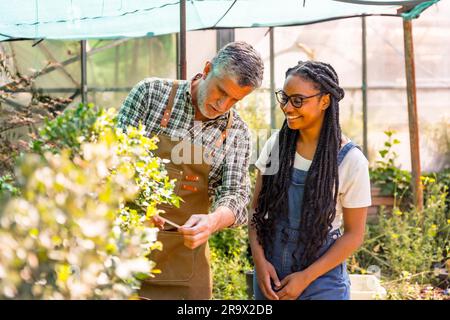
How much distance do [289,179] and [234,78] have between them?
39 centimetres

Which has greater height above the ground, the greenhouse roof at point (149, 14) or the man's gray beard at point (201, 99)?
the greenhouse roof at point (149, 14)

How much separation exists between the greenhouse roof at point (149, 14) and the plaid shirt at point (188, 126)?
169 centimetres

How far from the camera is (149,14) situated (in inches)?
185

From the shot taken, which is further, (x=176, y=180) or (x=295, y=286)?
(x=176, y=180)

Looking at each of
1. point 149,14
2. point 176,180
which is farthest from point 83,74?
point 176,180

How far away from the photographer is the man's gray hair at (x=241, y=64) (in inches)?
100

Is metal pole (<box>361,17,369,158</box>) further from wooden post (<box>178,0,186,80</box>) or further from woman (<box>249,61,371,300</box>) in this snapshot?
woman (<box>249,61,371,300</box>)

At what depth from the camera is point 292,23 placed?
5.00 meters

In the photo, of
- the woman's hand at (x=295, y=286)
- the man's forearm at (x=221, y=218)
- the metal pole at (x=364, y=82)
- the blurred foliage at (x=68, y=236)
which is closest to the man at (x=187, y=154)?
the man's forearm at (x=221, y=218)

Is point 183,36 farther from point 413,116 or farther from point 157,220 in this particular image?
point 413,116

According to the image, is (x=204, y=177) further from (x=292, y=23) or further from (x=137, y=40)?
(x=137, y=40)

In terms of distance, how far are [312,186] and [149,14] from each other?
253cm

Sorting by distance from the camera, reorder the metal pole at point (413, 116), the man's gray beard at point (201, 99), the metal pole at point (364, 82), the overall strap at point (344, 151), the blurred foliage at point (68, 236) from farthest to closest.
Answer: the metal pole at point (364, 82) → the metal pole at point (413, 116) → the man's gray beard at point (201, 99) → the overall strap at point (344, 151) → the blurred foliage at point (68, 236)

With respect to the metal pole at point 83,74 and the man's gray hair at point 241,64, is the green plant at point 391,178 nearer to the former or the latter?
the metal pole at point 83,74
